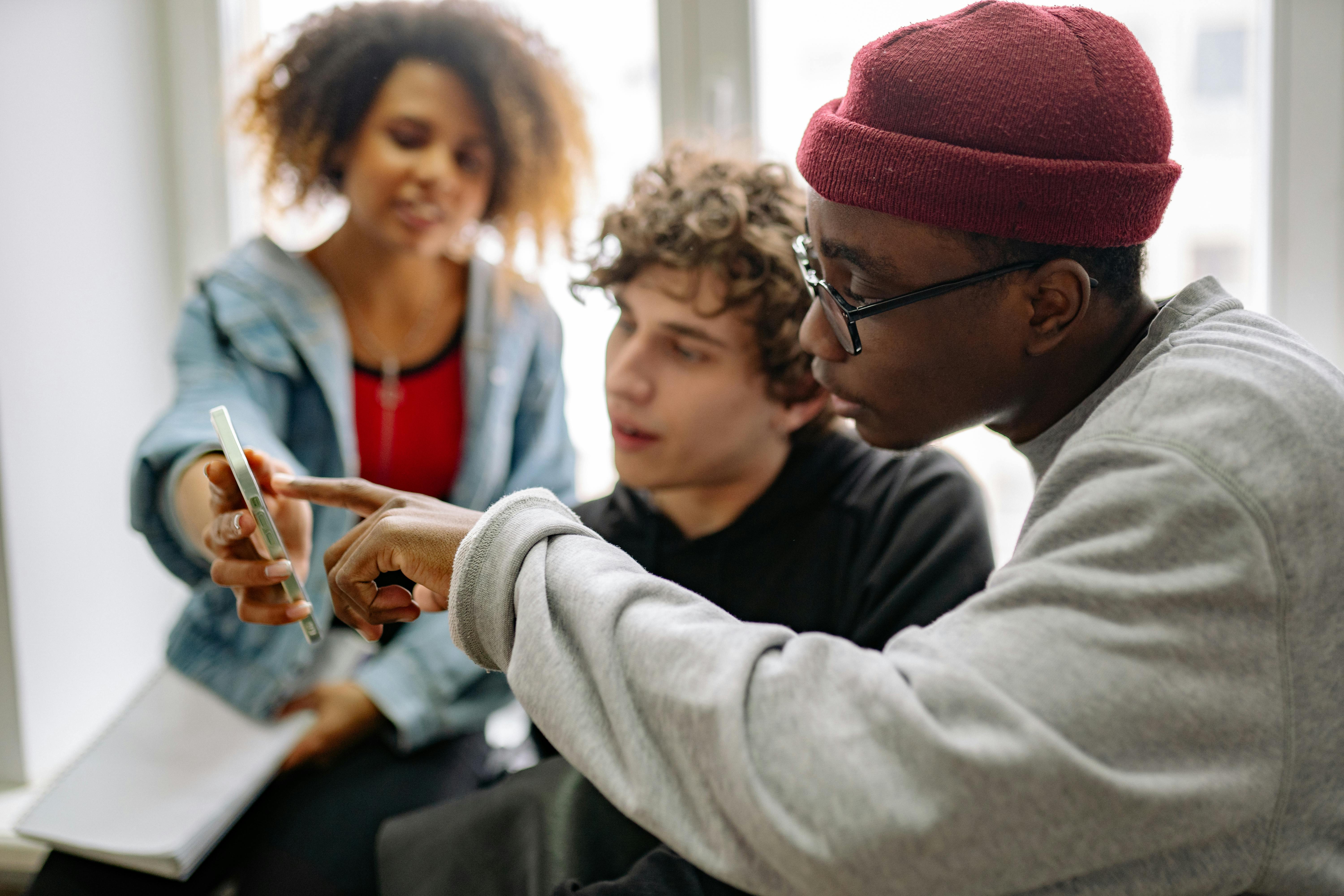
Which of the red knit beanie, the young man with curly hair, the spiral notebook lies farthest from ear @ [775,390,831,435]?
the spiral notebook

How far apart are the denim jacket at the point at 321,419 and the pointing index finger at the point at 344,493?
0.27m

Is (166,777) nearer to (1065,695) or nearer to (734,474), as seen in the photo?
(734,474)

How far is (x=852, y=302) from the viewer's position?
715mm

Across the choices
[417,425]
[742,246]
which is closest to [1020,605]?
[742,246]

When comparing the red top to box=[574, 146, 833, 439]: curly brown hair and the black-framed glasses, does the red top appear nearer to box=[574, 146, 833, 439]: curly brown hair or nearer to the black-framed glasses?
box=[574, 146, 833, 439]: curly brown hair

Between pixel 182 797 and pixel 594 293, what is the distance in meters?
0.64

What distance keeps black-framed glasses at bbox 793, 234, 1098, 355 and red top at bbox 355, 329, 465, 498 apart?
1.79 ft

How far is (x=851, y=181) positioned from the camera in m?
0.68

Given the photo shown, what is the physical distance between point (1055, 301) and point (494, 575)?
1.31ft

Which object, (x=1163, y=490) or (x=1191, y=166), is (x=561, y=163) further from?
(x=1163, y=490)

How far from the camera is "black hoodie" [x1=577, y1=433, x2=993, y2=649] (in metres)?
0.84

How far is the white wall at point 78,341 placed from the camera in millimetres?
1384

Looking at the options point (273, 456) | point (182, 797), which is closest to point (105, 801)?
point (182, 797)

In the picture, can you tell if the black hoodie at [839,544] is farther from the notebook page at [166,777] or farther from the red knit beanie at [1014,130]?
the notebook page at [166,777]
